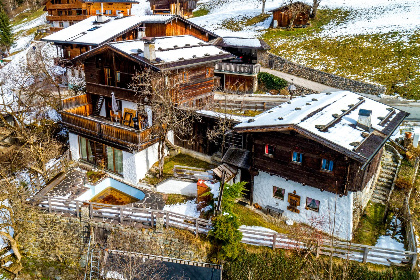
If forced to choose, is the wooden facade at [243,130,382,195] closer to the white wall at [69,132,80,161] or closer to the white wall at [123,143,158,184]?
the white wall at [123,143,158,184]

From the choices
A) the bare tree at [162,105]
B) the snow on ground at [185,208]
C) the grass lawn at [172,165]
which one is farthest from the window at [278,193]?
the bare tree at [162,105]

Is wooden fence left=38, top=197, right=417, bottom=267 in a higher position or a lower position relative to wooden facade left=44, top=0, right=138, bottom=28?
lower

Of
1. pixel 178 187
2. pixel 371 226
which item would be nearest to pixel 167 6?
pixel 178 187

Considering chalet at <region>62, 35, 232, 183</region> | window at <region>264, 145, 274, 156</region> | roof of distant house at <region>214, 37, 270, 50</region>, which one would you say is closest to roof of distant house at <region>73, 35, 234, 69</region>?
chalet at <region>62, 35, 232, 183</region>

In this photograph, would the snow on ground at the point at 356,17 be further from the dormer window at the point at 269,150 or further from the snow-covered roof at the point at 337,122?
the dormer window at the point at 269,150

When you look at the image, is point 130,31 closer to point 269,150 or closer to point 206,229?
point 269,150

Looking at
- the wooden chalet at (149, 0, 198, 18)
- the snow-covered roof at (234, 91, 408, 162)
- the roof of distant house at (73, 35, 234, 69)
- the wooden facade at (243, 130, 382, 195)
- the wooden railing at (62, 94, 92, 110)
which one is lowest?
the wooden facade at (243, 130, 382, 195)

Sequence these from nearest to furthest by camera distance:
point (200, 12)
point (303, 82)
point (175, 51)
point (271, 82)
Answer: point (175, 51), point (271, 82), point (303, 82), point (200, 12)
